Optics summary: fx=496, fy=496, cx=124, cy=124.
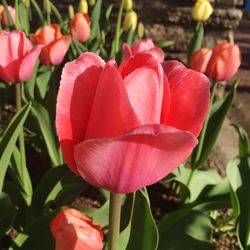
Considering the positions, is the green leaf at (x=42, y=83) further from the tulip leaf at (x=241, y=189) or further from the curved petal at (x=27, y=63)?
the tulip leaf at (x=241, y=189)

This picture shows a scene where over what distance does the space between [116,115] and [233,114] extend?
105 inches

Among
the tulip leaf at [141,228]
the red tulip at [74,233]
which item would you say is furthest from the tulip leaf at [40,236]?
the red tulip at [74,233]

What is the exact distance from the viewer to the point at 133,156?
513mm

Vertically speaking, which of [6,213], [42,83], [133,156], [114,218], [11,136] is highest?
[133,156]

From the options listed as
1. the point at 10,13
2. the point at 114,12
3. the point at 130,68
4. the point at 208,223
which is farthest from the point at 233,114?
the point at 130,68

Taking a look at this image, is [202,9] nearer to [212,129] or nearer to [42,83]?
[212,129]

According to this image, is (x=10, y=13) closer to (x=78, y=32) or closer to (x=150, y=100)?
(x=78, y=32)

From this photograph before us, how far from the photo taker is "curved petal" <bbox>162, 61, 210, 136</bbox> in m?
0.55

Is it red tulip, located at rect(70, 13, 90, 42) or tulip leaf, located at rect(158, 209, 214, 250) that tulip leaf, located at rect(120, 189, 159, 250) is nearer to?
tulip leaf, located at rect(158, 209, 214, 250)

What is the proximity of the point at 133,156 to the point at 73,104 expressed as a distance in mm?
91

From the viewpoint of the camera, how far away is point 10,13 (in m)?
2.17

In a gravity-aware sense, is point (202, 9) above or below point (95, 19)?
above

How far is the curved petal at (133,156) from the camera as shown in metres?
0.47

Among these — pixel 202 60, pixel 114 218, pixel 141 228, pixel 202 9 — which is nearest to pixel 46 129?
pixel 202 60
